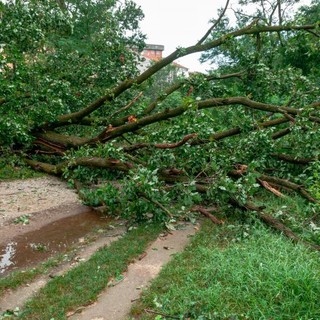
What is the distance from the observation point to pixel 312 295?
281 cm

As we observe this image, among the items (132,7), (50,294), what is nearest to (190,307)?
(50,294)

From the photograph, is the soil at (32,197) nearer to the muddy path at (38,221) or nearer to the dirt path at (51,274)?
the muddy path at (38,221)

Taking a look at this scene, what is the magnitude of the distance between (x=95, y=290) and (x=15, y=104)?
508 cm

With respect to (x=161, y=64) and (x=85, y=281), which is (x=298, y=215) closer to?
(x=85, y=281)

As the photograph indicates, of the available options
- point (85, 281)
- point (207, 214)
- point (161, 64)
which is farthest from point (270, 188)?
point (161, 64)

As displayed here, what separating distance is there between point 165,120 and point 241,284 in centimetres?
436

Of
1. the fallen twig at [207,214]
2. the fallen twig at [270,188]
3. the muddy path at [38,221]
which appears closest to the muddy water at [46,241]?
the muddy path at [38,221]

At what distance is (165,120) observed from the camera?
280 inches

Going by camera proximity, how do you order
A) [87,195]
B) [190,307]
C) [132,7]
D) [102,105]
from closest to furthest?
[190,307] < [87,195] < [102,105] < [132,7]

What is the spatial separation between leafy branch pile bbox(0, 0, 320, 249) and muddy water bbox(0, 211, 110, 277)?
1.36 feet

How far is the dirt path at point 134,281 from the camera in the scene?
3250mm

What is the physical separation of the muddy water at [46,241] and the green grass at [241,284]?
179 cm

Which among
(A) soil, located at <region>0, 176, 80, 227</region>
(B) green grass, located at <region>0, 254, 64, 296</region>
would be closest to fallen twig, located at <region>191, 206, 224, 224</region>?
(B) green grass, located at <region>0, 254, 64, 296</region>

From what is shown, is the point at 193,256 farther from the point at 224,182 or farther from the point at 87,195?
the point at 87,195
